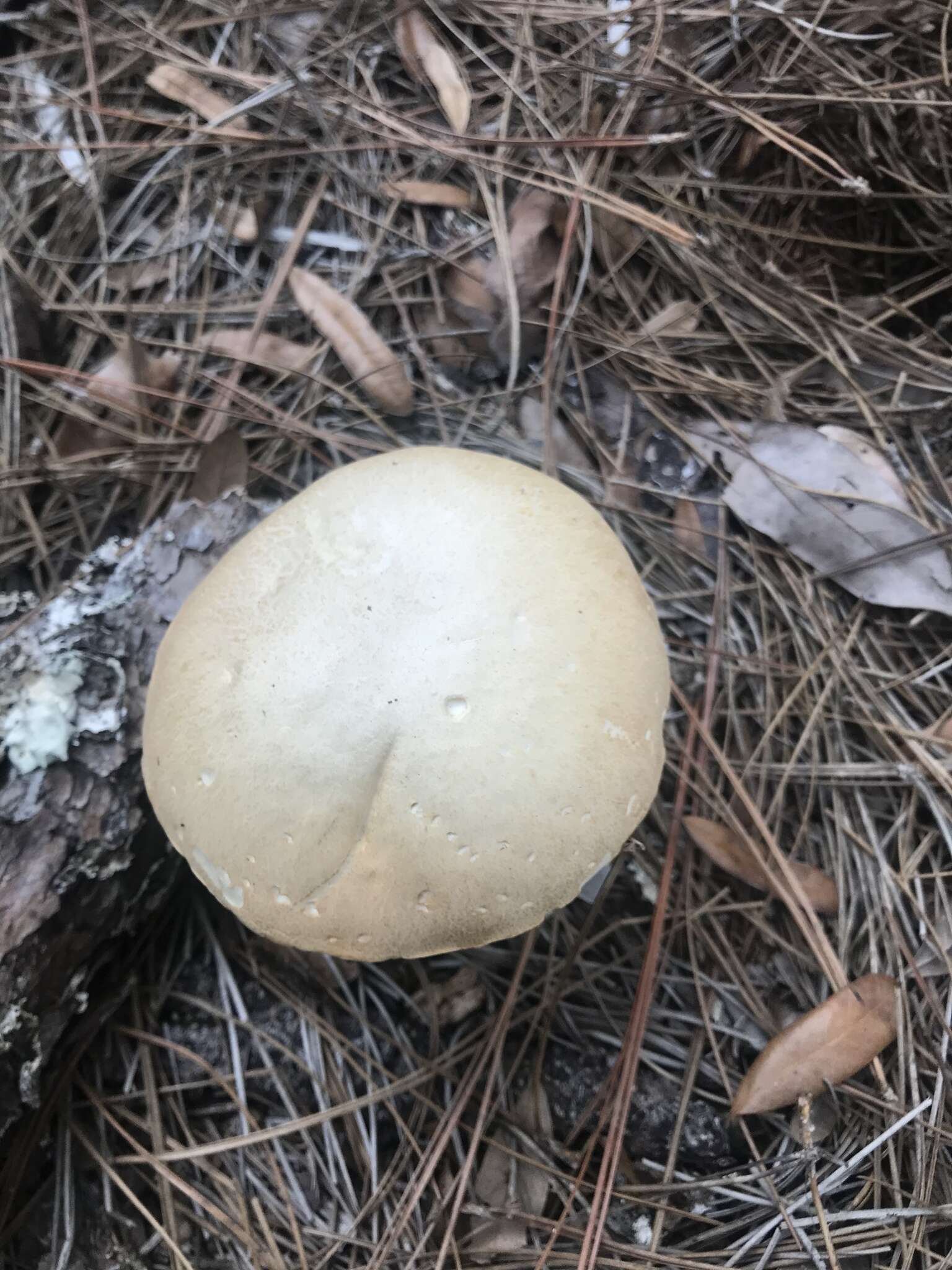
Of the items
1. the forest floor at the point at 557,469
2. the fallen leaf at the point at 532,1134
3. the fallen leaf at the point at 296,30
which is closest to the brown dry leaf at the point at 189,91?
the forest floor at the point at 557,469

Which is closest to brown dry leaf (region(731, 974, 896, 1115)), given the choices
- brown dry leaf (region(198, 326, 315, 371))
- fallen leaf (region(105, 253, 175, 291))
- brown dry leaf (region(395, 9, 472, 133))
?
brown dry leaf (region(198, 326, 315, 371))

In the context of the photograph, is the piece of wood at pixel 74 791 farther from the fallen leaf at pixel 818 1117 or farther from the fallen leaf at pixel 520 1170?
the fallen leaf at pixel 818 1117

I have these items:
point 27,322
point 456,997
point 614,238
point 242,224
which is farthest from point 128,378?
point 456,997

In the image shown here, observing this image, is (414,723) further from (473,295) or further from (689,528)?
(473,295)

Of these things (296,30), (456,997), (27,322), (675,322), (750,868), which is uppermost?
(296,30)

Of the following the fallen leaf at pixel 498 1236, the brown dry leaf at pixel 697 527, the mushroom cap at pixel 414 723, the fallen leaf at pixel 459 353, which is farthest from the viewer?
the fallen leaf at pixel 459 353

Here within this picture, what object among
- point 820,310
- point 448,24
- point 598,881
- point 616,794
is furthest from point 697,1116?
point 448,24

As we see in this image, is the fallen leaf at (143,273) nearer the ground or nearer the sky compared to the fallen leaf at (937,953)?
nearer the sky

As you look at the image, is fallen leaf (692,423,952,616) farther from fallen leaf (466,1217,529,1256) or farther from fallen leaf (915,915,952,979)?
fallen leaf (466,1217,529,1256)
